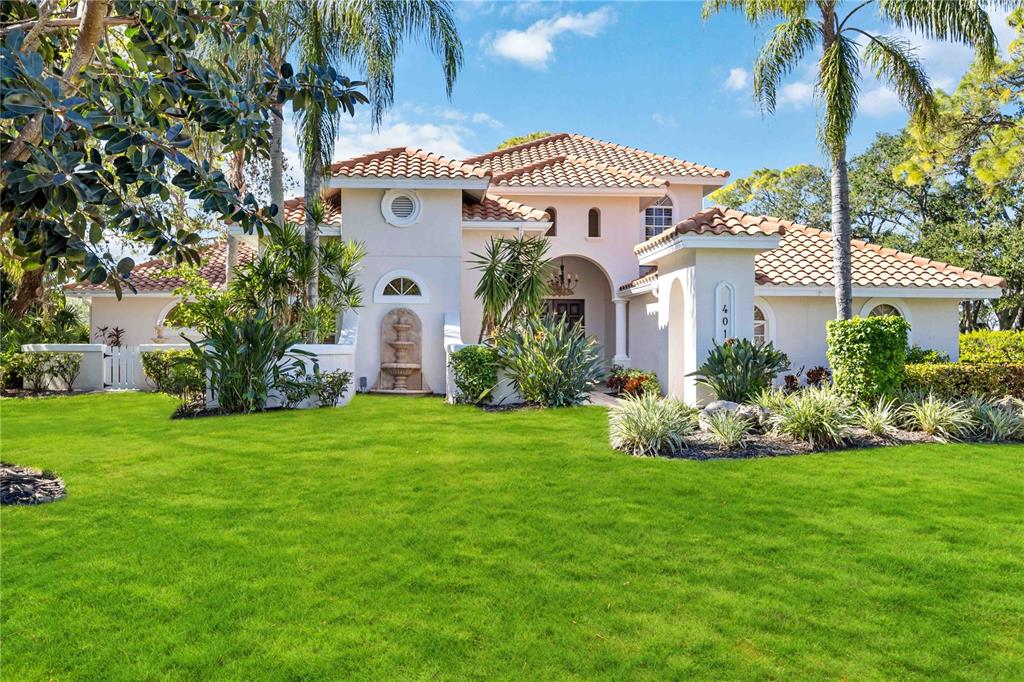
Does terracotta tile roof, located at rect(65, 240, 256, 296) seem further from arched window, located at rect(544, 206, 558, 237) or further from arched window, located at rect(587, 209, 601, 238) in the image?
arched window, located at rect(587, 209, 601, 238)

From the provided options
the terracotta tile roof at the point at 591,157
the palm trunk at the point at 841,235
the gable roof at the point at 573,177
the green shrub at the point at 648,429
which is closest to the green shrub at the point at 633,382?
the palm trunk at the point at 841,235

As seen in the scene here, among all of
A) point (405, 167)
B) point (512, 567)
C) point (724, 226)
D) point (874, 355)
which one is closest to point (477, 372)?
point (724, 226)

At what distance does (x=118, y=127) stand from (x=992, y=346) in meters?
24.4

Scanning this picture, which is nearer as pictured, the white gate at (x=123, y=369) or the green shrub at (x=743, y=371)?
the green shrub at (x=743, y=371)

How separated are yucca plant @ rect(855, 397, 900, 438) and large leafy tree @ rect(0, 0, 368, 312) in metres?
9.97

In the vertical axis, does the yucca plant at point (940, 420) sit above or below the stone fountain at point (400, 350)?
below

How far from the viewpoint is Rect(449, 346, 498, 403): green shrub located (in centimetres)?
1523

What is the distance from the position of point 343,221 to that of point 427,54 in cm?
511

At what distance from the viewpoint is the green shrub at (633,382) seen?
55.6ft

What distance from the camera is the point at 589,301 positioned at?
2502cm

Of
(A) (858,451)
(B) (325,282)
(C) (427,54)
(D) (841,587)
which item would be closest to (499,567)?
(D) (841,587)

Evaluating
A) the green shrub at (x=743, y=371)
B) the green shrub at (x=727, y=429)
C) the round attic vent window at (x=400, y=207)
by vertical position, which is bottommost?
the green shrub at (x=727, y=429)

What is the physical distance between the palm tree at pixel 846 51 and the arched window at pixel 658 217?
9.19m

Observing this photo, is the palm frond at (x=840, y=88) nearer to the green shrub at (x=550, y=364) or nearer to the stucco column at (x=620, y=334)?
the green shrub at (x=550, y=364)
